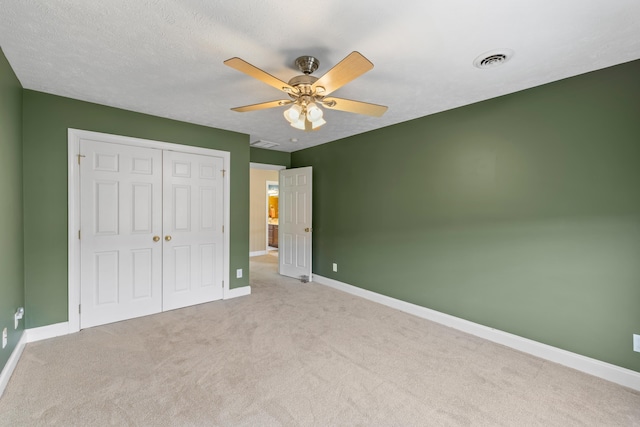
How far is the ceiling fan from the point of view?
5.27ft

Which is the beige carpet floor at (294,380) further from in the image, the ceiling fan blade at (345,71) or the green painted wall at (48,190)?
the ceiling fan blade at (345,71)

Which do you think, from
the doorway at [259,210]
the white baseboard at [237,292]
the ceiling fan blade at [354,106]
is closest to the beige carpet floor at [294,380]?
the white baseboard at [237,292]

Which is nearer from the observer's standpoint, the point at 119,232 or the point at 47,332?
the point at 47,332

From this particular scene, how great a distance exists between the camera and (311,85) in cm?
189

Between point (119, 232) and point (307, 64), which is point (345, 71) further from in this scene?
point (119, 232)

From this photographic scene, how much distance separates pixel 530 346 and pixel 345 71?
285 cm

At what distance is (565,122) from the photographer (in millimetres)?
2375

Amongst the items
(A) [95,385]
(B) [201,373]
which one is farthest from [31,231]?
(B) [201,373]

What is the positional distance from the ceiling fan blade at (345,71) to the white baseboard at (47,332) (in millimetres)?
3364

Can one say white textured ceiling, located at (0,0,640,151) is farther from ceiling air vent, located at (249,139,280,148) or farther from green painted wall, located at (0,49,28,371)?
ceiling air vent, located at (249,139,280,148)

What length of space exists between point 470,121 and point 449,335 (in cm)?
224

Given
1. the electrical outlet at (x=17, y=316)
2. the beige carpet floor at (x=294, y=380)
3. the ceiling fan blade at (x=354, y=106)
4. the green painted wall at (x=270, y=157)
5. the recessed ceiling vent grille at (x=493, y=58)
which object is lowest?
the beige carpet floor at (x=294, y=380)

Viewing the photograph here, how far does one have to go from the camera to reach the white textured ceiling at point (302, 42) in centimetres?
156

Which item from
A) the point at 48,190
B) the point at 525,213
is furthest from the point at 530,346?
the point at 48,190
